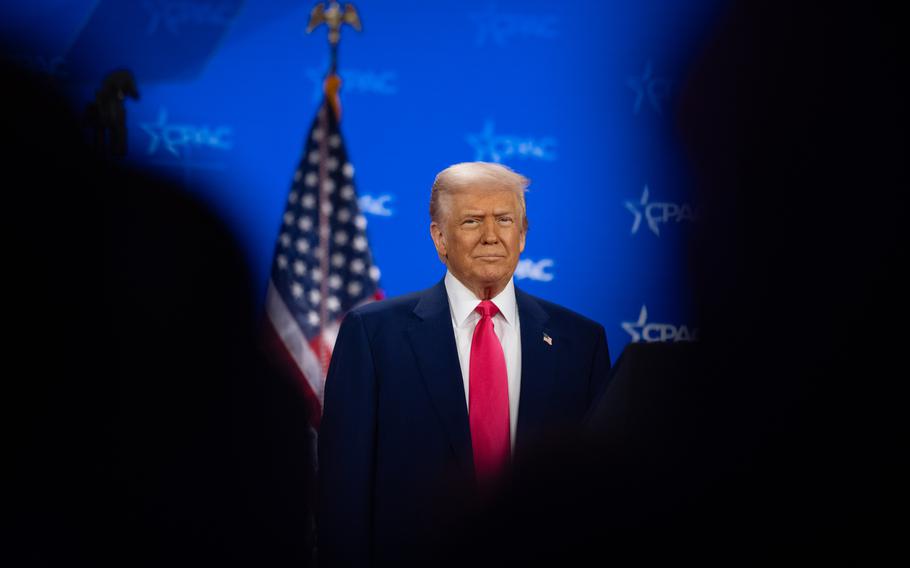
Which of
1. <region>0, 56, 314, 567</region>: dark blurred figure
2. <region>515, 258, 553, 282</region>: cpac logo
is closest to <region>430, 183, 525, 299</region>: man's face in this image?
<region>515, 258, 553, 282</region>: cpac logo

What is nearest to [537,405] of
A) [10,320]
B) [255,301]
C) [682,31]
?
[255,301]

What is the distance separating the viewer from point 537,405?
185 centimetres

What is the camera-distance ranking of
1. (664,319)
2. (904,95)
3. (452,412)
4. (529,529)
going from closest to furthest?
(529,529), (452,412), (904,95), (664,319)

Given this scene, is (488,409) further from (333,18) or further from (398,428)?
(333,18)

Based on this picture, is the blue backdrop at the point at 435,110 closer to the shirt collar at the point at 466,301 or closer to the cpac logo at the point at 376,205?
the cpac logo at the point at 376,205

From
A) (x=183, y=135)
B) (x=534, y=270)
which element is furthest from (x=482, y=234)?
(x=183, y=135)

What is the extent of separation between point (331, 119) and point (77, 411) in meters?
1.36

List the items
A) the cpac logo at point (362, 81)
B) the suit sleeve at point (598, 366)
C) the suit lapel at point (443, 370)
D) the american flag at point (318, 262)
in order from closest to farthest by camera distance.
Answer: the suit lapel at point (443, 370), the suit sleeve at point (598, 366), the american flag at point (318, 262), the cpac logo at point (362, 81)

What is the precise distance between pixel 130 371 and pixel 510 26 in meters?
1.78

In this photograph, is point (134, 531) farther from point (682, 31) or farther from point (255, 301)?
point (682, 31)

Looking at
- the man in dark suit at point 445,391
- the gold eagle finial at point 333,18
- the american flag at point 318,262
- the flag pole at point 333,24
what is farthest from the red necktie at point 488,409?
the gold eagle finial at point 333,18

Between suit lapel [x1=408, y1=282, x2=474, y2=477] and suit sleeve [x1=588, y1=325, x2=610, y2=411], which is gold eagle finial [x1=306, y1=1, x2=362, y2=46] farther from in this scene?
Answer: suit sleeve [x1=588, y1=325, x2=610, y2=411]

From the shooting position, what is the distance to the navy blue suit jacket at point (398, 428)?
1.79 meters

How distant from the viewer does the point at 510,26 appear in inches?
104
